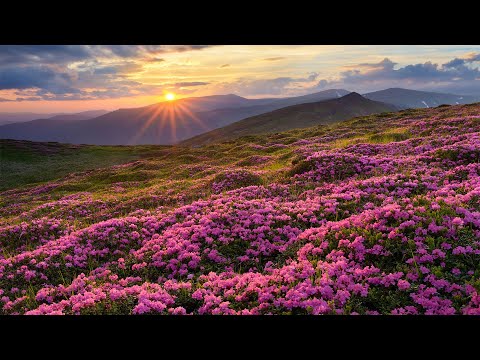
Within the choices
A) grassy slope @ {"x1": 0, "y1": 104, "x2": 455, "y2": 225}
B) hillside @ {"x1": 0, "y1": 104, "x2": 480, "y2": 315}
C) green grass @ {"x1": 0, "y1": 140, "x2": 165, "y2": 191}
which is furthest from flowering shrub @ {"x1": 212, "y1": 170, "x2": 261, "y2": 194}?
green grass @ {"x1": 0, "y1": 140, "x2": 165, "y2": 191}

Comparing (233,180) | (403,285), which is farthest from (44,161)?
(403,285)

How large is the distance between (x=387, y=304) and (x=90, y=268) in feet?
32.6

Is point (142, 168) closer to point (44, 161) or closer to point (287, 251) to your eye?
point (287, 251)

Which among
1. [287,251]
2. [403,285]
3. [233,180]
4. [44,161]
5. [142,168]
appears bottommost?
[287,251]

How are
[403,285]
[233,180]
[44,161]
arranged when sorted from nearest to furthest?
[403,285] < [233,180] < [44,161]

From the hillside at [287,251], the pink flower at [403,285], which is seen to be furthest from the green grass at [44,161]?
the pink flower at [403,285]

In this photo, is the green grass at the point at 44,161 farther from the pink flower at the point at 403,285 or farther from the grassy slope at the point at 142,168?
the pink flower at the point at 403,285

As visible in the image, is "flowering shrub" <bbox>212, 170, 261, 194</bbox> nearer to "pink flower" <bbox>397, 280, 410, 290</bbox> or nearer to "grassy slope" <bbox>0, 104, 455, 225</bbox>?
"grassy slope" <bbox>0, 104, 455, 225</bbox>

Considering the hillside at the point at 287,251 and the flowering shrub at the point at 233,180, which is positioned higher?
the flowering shrub at the point at 233,180

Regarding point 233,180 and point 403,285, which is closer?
point 403,285

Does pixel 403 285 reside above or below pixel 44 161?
below
